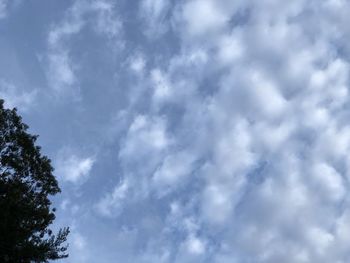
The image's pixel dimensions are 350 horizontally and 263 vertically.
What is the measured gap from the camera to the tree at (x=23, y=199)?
32875 mm

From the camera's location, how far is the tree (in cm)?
3288

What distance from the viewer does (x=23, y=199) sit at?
34.2 metres

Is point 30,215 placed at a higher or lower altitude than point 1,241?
higher

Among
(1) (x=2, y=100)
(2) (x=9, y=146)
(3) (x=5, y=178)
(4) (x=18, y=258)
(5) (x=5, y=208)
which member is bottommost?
(4) (x=18, y=258)

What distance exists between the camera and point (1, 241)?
32.4 metres

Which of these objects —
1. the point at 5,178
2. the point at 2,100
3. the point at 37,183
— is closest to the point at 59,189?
the point at 37,183

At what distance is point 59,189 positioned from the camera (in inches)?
1443

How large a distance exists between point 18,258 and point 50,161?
744 centimetres

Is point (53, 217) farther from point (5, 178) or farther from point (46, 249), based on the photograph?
point (5, 178)

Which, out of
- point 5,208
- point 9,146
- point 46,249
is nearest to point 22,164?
point 9,146

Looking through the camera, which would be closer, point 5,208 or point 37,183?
point 5,208

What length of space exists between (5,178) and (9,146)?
92.1 inches

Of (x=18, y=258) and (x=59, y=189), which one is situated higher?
(x=59, y=189)

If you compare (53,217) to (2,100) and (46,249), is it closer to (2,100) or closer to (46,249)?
(46,249)
